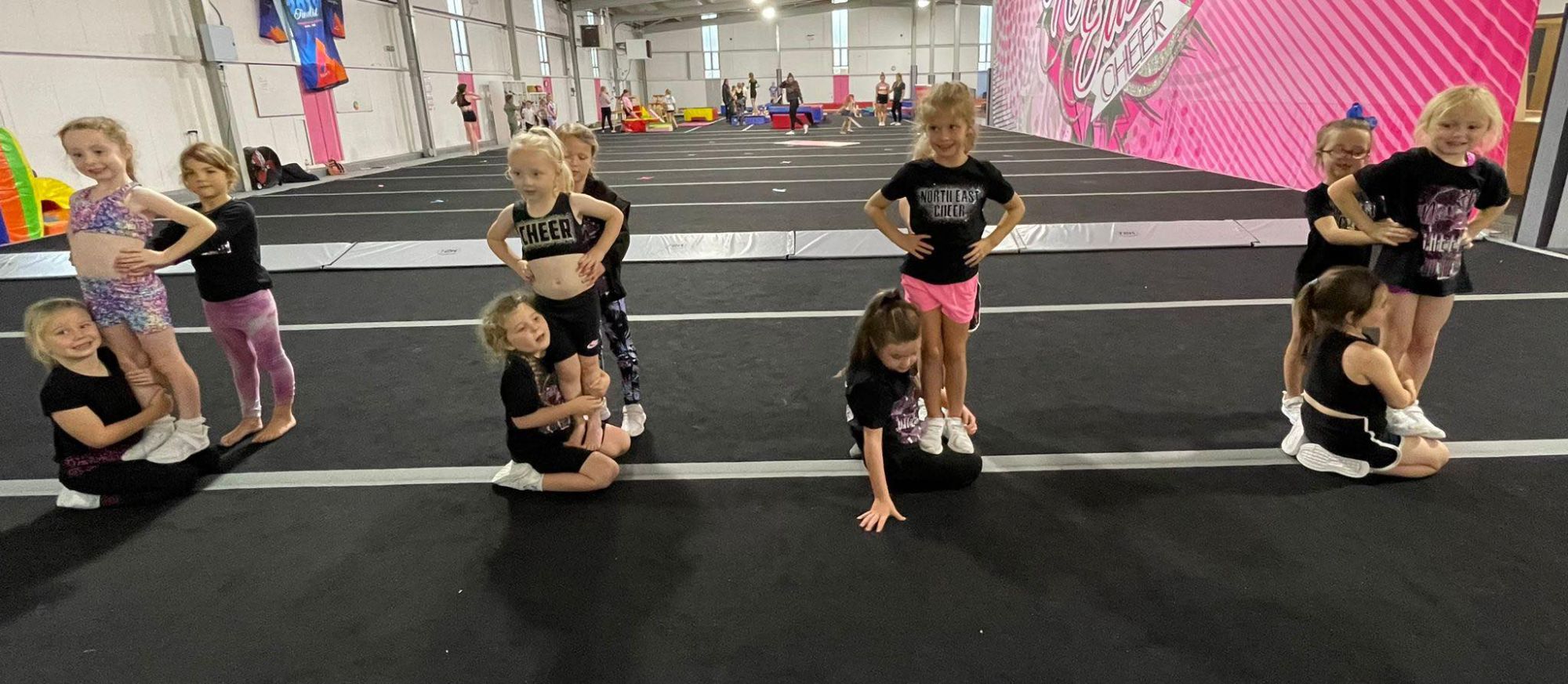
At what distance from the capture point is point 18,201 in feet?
25.4

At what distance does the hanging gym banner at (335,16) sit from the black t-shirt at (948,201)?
14735 millimetres

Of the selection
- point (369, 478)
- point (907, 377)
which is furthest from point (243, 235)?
point (907, 377)

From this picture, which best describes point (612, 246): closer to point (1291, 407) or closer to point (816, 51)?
point (1291, 407)

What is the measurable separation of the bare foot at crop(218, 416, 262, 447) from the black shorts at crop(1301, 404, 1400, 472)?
409cm

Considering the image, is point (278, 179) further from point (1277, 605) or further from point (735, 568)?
point (1277, 605)

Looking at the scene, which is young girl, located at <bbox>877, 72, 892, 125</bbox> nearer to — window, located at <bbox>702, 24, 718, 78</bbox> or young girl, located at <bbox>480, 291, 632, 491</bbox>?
window, located at <bbox>702, 24, 718, 78</bbox>

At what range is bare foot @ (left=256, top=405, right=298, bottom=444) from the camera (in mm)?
3277

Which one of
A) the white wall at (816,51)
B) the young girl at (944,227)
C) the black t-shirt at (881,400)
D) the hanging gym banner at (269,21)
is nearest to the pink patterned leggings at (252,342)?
the black t-shirt at (881,400)

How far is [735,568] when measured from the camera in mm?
2373

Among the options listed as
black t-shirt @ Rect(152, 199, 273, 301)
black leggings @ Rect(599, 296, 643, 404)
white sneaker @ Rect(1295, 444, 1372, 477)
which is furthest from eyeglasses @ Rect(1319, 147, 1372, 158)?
black t-shirt @ Rect(152, 199, 273, 301)

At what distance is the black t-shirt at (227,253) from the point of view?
2.99 meters

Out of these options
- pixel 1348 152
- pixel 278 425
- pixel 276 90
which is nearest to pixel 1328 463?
pixel 1348 152

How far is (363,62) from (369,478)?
49.8ft

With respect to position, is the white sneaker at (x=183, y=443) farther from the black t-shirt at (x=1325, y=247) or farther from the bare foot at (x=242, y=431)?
the black t-shirt at (x=1325, y=247)
